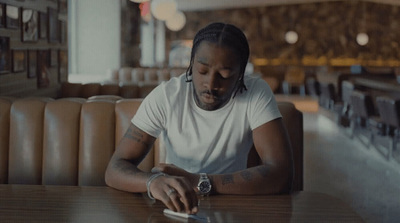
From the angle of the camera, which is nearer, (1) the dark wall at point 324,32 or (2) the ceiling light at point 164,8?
(2) the ceiling light at point 164,8

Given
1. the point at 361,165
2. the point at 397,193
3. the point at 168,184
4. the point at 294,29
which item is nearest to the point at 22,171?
the point at 168,184

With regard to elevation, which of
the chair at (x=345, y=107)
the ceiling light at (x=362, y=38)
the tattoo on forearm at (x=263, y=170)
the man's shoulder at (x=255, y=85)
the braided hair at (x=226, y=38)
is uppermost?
the ceiling light at (x=362, y=38)

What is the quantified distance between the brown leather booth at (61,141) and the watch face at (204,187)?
2.45 ft

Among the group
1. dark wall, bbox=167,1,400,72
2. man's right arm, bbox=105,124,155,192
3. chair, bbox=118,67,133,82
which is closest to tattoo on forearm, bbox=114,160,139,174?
man's right arm, bbox=105,124,155,192

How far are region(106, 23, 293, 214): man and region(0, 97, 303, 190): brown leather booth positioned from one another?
1.62 ft

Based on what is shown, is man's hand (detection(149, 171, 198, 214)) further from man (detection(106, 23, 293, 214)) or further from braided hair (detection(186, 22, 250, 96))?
braided hair (detection(186, 22, 250, 96))

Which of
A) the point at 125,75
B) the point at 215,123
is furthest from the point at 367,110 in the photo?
the point at 215,123

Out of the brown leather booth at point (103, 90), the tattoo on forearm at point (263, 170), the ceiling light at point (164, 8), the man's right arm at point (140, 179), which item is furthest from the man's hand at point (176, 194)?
the ceiling light at point (164, 8)

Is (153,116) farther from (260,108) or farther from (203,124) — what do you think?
(260,108)

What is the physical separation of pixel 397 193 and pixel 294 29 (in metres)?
13.4

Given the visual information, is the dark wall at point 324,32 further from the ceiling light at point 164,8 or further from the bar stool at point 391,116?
the bar stool at point 391,116

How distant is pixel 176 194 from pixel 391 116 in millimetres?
4619

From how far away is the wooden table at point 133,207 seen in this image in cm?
142

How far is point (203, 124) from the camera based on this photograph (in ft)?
6.35
